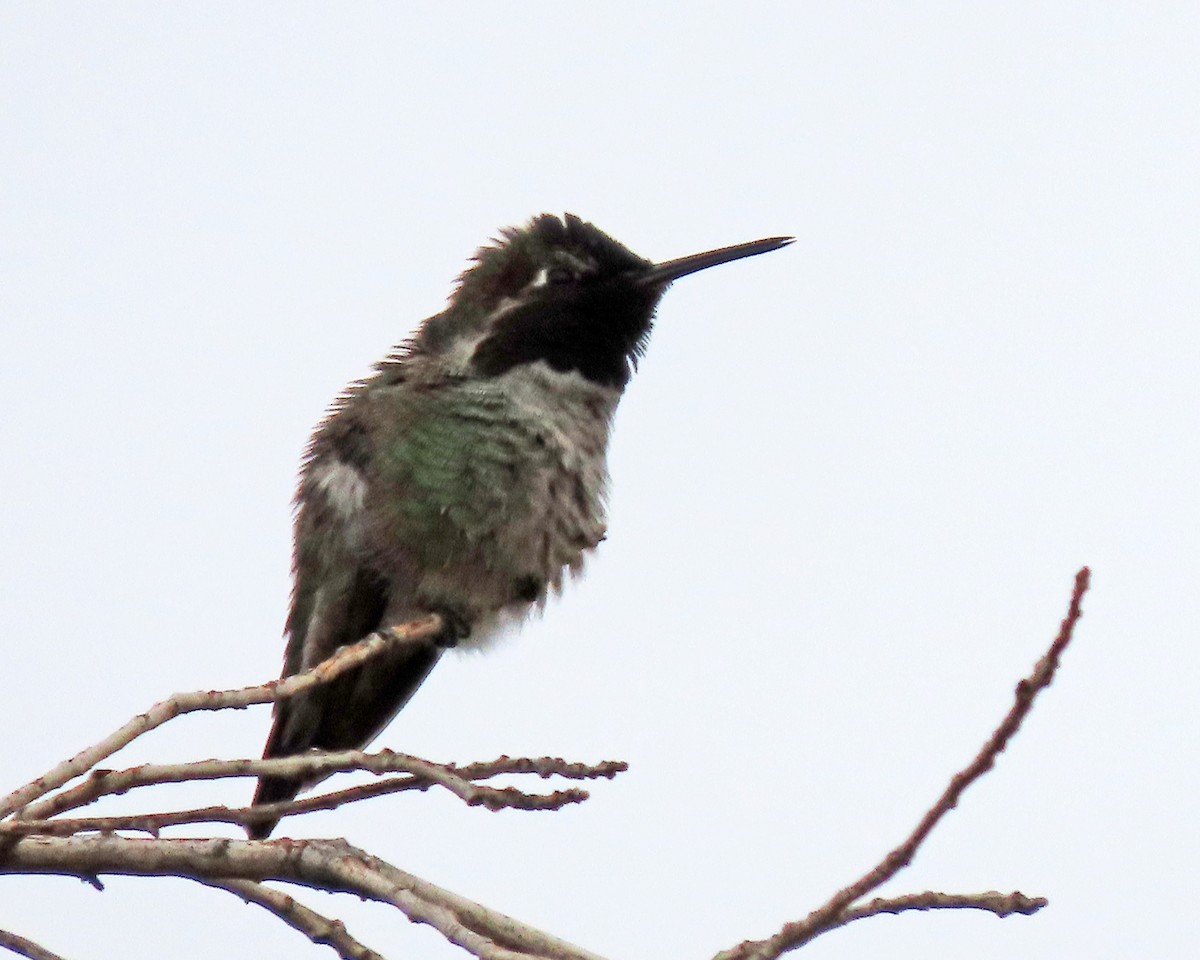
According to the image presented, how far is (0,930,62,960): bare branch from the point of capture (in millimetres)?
2848

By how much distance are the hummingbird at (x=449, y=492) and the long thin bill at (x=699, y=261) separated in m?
0.19

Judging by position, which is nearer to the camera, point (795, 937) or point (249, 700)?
point (795, 937)

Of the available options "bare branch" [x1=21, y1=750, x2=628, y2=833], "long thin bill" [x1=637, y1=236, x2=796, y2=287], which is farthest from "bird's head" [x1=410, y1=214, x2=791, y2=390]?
"bare branch" [x1=21, y1=750, x2=628, y2=833]

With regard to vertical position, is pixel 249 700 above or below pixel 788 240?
below

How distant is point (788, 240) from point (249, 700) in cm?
382

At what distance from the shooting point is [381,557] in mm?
5402

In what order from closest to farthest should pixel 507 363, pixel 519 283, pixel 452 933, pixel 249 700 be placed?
pixel 452 933 < pixel 249 700 < pixel 507 363 < pixel 519 283

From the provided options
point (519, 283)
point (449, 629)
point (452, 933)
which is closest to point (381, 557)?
point (449, 629)

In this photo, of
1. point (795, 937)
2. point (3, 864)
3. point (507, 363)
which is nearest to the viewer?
point (795, 937)

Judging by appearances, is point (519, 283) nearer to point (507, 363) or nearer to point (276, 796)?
point (507, 363)

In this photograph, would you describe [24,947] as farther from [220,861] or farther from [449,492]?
[449,492]

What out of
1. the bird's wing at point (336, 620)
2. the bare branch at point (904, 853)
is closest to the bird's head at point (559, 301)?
the bird's wing at point (336, 620)

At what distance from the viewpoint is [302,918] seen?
2.81 m

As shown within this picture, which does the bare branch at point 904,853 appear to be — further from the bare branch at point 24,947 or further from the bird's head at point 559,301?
the bird's head at point 559,301
